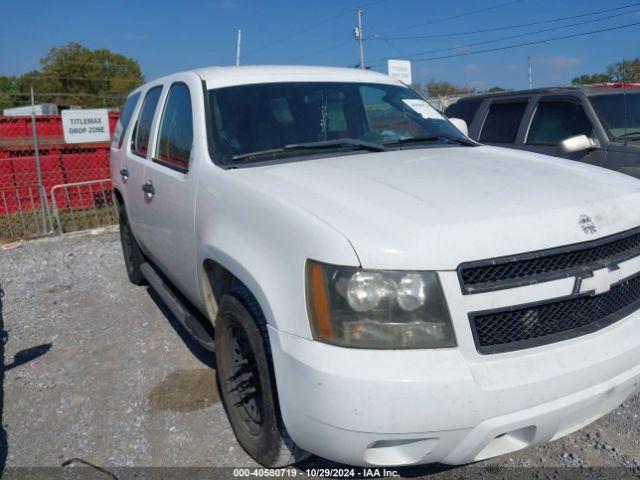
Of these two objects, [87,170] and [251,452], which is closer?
[251,452]

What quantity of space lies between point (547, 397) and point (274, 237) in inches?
45.2

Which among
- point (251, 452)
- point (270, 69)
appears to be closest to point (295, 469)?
point (251, 452)

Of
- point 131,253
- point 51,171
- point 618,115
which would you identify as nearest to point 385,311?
point 131,253

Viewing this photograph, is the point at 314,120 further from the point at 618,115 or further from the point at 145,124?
the point at 618,115

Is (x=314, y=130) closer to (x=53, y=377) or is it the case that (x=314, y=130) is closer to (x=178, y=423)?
(x=178, y=423)

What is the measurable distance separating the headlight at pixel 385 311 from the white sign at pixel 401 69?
51.9 ft

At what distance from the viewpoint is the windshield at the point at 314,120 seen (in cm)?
311

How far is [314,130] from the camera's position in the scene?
3309mm

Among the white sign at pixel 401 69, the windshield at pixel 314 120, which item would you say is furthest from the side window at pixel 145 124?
the white sign at pixel 401 69

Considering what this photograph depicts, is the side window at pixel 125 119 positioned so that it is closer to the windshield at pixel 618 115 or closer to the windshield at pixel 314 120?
the windshield at pixel 314 120

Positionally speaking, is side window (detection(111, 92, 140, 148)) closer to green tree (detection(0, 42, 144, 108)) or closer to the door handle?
the door handle

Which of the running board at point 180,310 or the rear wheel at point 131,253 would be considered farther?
the rear wheel at point 131,253

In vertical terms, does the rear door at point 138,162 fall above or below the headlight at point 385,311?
above

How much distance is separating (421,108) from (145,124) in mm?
2143
